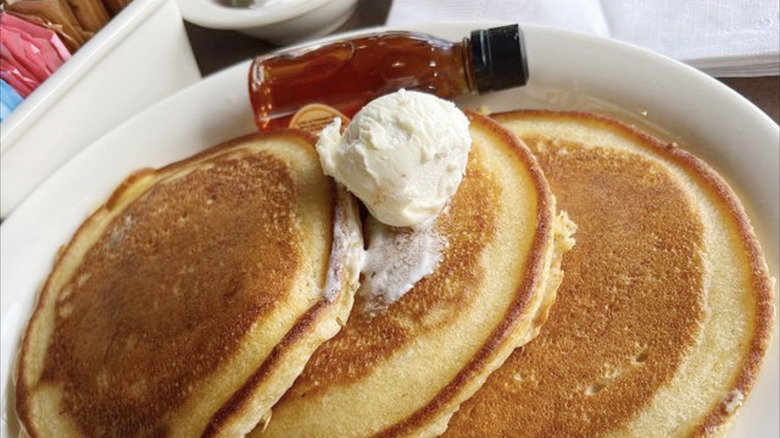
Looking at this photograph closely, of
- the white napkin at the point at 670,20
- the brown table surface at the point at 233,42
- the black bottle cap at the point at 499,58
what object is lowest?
the brown table surface at the point at 233,42

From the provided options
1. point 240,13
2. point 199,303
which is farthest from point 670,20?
point 199,303

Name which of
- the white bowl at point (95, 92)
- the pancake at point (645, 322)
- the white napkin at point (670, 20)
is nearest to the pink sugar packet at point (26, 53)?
the white bowl at point (95, 92)

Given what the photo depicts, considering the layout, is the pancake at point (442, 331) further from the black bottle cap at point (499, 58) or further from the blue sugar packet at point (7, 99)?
the blue sugar packet at point (7, 99)

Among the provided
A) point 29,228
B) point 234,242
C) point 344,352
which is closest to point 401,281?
point 344,352

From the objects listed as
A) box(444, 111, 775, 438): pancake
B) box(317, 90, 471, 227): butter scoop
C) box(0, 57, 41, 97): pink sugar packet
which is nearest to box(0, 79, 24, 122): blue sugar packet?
box(0, 57, 41, 97): pink sugar packet

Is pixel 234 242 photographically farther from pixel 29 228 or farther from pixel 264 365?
pixel 29 228

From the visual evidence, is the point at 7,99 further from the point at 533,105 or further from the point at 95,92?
the point at 533,105
